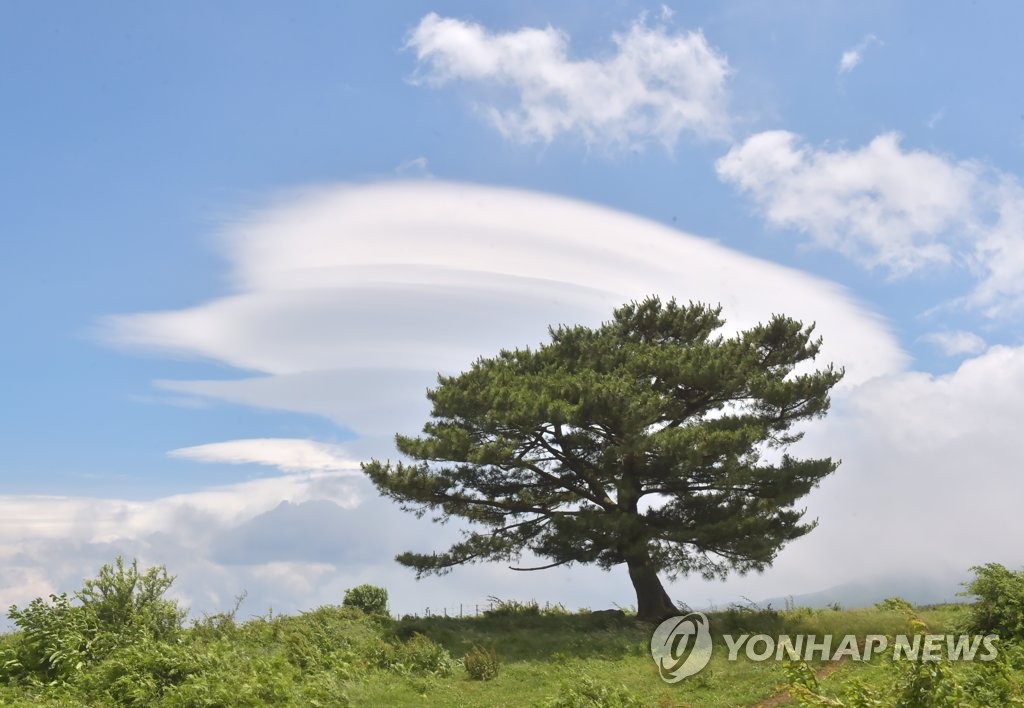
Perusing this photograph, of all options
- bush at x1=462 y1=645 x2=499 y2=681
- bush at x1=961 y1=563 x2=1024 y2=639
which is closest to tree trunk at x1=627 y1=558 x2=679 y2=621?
bush at x1=462 y1=645 x2=499 y2=681

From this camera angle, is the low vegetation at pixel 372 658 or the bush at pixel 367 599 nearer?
the low vegetation at pixel 372 658

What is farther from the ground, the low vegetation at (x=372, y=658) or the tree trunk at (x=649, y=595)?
the tree trunk at (x=649, y=595)

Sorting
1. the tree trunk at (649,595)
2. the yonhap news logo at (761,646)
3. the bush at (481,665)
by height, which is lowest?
the bush at (481,665)

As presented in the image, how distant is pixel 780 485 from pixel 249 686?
1788 centimetres

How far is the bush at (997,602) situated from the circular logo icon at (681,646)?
22.6ft

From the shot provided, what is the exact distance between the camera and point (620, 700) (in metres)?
17.4

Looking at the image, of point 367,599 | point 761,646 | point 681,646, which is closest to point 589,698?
point 681,646

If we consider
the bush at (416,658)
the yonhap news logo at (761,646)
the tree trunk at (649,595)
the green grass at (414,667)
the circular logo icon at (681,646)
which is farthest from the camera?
the tree trunk at (649,595)

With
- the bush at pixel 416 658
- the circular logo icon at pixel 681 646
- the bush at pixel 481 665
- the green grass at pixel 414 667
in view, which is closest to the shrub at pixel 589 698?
the green grass at pixel 414 667

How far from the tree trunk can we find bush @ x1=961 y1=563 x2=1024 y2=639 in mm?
9932

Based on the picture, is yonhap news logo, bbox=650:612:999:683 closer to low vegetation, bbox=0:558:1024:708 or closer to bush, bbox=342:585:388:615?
low vegetation, bbox=0:558:1024:708

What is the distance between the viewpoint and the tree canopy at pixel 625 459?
26.4 meters

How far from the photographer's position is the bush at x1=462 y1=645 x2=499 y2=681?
859 inches

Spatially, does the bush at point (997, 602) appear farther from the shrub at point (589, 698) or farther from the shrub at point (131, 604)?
the shrub at point (131, 604)
